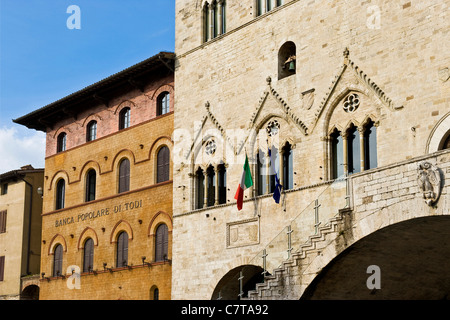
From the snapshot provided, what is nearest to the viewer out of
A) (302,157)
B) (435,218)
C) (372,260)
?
(435,218)

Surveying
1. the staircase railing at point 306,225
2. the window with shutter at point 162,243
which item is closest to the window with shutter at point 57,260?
the window with shutter at point 162,243

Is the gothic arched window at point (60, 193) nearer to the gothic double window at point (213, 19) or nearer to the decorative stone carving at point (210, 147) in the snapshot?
the decorative stone carving at point (210, 147)

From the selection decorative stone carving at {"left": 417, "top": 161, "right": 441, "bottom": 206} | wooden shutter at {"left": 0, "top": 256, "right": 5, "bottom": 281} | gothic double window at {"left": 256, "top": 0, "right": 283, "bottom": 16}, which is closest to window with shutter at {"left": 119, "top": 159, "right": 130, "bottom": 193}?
gothic double window at {"left": 256, "top": 0, "right": 283, "bottom": 16}

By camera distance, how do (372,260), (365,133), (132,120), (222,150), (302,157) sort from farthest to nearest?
(132,120) < (222,150) < (302,157) < (365,133) < (372,260)

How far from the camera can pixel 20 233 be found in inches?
1467

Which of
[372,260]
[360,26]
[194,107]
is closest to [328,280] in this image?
[372,260]

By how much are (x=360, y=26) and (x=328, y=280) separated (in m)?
7.46

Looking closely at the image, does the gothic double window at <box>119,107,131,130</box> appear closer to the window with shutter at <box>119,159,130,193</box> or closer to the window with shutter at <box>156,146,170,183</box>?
the window with shutter at <box>119,159,130,193</box>

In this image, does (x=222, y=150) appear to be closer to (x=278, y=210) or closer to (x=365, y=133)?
(x=278, y=210)

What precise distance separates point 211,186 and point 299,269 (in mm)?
7735

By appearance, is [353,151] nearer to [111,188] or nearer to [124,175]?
[124,175]

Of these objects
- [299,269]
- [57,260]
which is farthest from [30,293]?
[299,269]

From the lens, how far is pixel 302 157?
23078mm

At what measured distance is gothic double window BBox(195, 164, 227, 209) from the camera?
1016 inches
